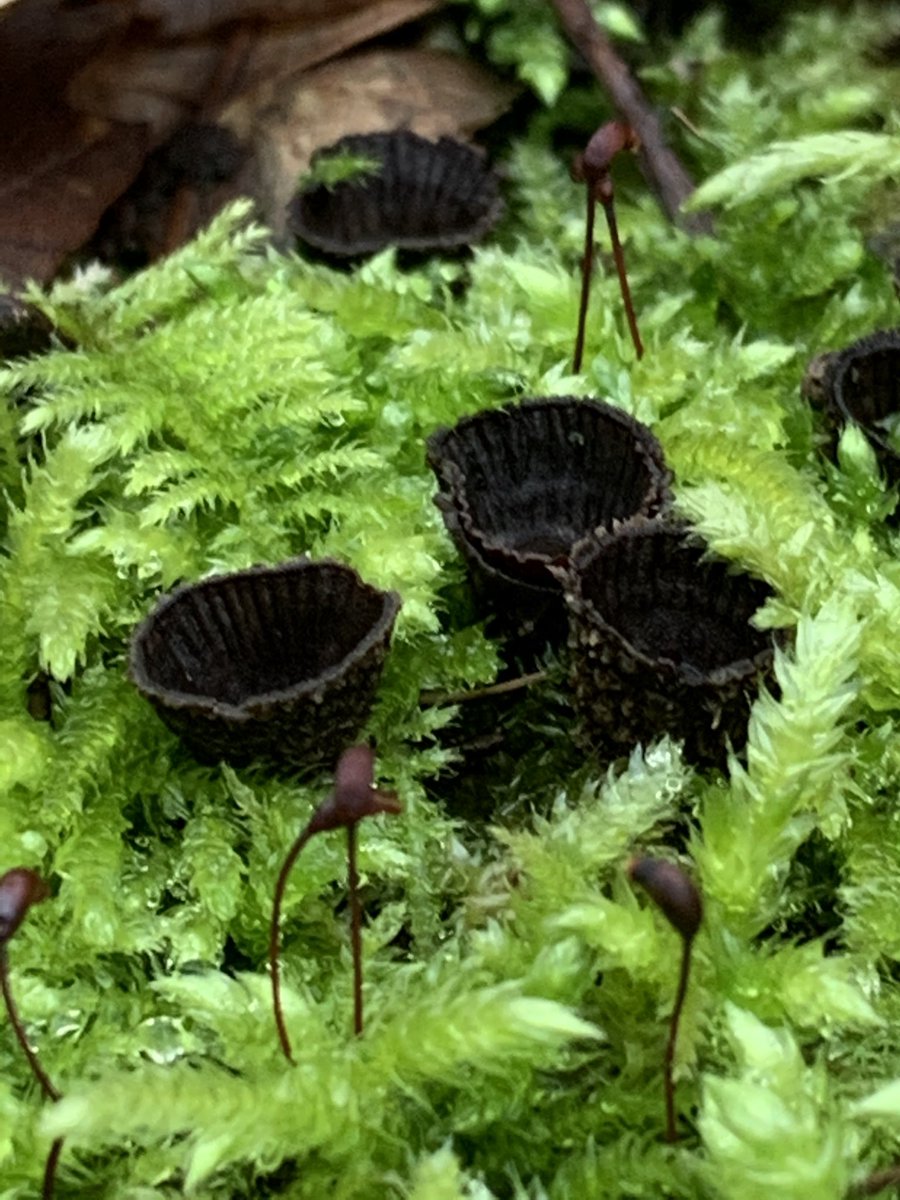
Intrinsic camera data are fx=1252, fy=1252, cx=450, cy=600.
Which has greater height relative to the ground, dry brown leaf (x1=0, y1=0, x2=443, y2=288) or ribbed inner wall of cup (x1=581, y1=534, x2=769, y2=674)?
dry brown leaf (x1=0, y1=0, x2=443, y2=288)

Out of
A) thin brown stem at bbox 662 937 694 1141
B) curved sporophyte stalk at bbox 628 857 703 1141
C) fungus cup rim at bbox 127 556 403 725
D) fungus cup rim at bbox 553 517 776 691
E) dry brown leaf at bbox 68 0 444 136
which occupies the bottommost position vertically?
thin brown stem at bbox 662 937 694 1141

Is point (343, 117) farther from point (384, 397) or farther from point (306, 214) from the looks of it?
point (384, 397)

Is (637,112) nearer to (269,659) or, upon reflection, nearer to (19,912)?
(269,659)

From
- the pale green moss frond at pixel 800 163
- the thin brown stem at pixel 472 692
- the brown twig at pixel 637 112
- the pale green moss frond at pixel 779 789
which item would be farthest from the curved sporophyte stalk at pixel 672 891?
the brown twig at pixel 637 112

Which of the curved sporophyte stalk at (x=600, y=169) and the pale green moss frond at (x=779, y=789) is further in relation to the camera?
the curved sporophyte stalk at (x=600, y=169)

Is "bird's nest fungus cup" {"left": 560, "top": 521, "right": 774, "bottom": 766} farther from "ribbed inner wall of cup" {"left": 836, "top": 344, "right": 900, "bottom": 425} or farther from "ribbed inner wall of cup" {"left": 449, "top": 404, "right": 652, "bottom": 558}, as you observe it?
"ribbed inner wall of cup" {"left": 836, "top": 344, "right": 900, "bottom": 425}

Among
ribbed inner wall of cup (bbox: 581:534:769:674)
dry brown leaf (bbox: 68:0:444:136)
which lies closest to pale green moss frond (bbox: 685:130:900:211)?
ribbed inner wall of cup (bbox: 581:534:769:674)

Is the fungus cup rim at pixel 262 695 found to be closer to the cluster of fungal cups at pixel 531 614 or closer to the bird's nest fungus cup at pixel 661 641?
the cluster of fungal cups at pixel 531 614
